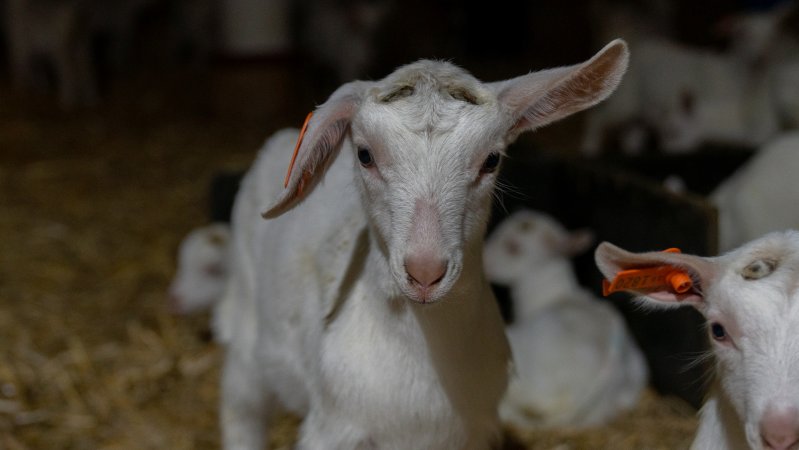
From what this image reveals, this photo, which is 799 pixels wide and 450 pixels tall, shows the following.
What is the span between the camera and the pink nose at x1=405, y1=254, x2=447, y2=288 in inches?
77.0

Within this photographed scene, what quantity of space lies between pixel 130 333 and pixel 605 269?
2.69 meters

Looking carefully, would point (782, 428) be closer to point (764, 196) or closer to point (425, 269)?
point (425, 269)

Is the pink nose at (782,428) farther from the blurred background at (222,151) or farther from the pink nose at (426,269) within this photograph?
the blurred background at (222,151)

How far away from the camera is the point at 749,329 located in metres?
1.95

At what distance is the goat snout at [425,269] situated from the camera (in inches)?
77.0

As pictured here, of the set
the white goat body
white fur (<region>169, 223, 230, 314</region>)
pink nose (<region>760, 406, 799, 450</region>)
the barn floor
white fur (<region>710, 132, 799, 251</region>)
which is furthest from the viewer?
the white goat body

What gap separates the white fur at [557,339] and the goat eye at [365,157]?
1361 mm

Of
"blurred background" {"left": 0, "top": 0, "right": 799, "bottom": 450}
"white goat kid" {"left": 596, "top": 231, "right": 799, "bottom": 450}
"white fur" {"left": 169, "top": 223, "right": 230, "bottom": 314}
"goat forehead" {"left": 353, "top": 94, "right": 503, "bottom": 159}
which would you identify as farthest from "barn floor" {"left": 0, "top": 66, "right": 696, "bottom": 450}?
"goat forehead" {"left": 353, "top": 94, "right": 503, "bottom": 159}

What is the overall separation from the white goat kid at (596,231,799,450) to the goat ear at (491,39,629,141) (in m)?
0.34

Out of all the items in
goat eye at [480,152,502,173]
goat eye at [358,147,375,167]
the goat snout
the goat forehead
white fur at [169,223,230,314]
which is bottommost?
white fur at [169,223,230,314]

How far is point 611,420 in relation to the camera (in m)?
3.72

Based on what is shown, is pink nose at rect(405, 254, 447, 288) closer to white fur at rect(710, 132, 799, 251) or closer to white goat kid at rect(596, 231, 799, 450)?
white goat kid at rect(596, 231, 799, 450)

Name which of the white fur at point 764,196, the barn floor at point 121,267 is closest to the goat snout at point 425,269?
the barn floor at point 121,267

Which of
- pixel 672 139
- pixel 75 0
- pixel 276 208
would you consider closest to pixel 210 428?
pixel 276 208
